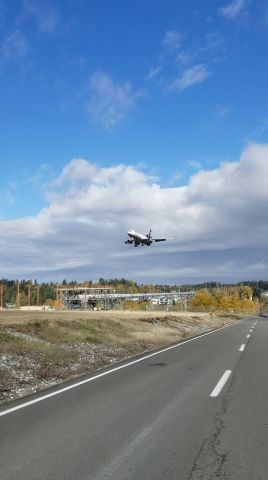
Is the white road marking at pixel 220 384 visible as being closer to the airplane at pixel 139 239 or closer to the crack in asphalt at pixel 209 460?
the crack in asphalt at pixel 209 460

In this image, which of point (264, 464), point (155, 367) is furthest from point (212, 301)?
point (264, 464)

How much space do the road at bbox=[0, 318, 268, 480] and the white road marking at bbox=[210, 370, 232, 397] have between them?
1.0 inches

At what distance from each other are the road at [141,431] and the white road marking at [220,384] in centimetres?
2

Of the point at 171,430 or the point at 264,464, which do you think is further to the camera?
the point at 171,430

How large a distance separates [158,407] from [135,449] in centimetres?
303

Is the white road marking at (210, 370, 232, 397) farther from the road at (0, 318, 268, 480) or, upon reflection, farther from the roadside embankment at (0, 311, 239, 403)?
the roadside embankment at (0, 311, 239, 403)

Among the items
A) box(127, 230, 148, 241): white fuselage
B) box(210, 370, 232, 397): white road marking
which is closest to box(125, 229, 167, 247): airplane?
box(127, 230, 148, 241): white fuselage

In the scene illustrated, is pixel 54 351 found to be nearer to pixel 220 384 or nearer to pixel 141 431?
pixel 220 384

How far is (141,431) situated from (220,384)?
532 centimetres

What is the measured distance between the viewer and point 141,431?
7.77m

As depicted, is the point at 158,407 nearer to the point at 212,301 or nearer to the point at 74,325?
the point at 74,325

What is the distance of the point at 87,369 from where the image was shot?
16.8m

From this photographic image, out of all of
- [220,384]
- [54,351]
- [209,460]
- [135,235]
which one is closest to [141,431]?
[209,460]

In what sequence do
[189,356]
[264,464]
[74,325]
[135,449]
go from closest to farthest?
[264,464]
[135,449]
[189,356]
[74,325]
